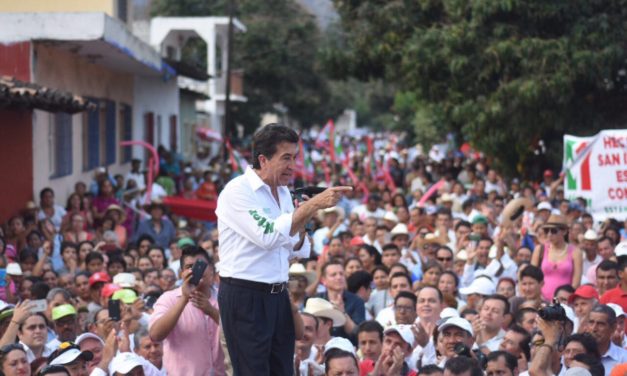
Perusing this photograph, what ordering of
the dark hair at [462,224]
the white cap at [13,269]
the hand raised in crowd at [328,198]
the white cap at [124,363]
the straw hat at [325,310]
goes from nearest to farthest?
the hand raised in crowd at [328,198] < the white cap at [124,363] < the straw hat at [325,310] < the white cap at [13,269] < the dark hair at [462,224]

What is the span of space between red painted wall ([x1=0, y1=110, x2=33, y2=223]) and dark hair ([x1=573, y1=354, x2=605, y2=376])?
361 inches

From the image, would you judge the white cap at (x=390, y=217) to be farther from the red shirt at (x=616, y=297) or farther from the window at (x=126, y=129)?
the window at (x=126, y=129)

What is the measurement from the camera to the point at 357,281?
1161 centimetres

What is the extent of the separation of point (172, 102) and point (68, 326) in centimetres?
2152

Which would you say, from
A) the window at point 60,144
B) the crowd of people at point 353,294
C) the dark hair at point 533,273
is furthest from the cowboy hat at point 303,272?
the window at point 60,144

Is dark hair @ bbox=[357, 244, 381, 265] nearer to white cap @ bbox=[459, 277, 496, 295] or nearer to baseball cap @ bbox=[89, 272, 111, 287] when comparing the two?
white cap @ bbox=[459, 277, 496, 295]

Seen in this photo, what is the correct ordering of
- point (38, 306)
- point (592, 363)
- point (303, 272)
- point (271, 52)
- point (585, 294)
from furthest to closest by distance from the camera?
point (271, 52), point (303, 272), point (585, 294), point (38, 306), point (592, 363)

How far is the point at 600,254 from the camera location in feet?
43.5

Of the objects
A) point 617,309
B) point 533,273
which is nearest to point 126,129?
point 533,273

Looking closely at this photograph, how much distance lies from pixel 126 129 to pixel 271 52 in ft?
85.6

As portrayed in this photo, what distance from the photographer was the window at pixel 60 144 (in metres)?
17.7

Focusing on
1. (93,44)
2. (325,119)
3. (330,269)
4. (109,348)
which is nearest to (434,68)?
(93,44)

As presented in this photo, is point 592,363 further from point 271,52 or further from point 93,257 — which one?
point 271,52

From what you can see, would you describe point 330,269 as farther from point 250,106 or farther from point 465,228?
point 250,106
